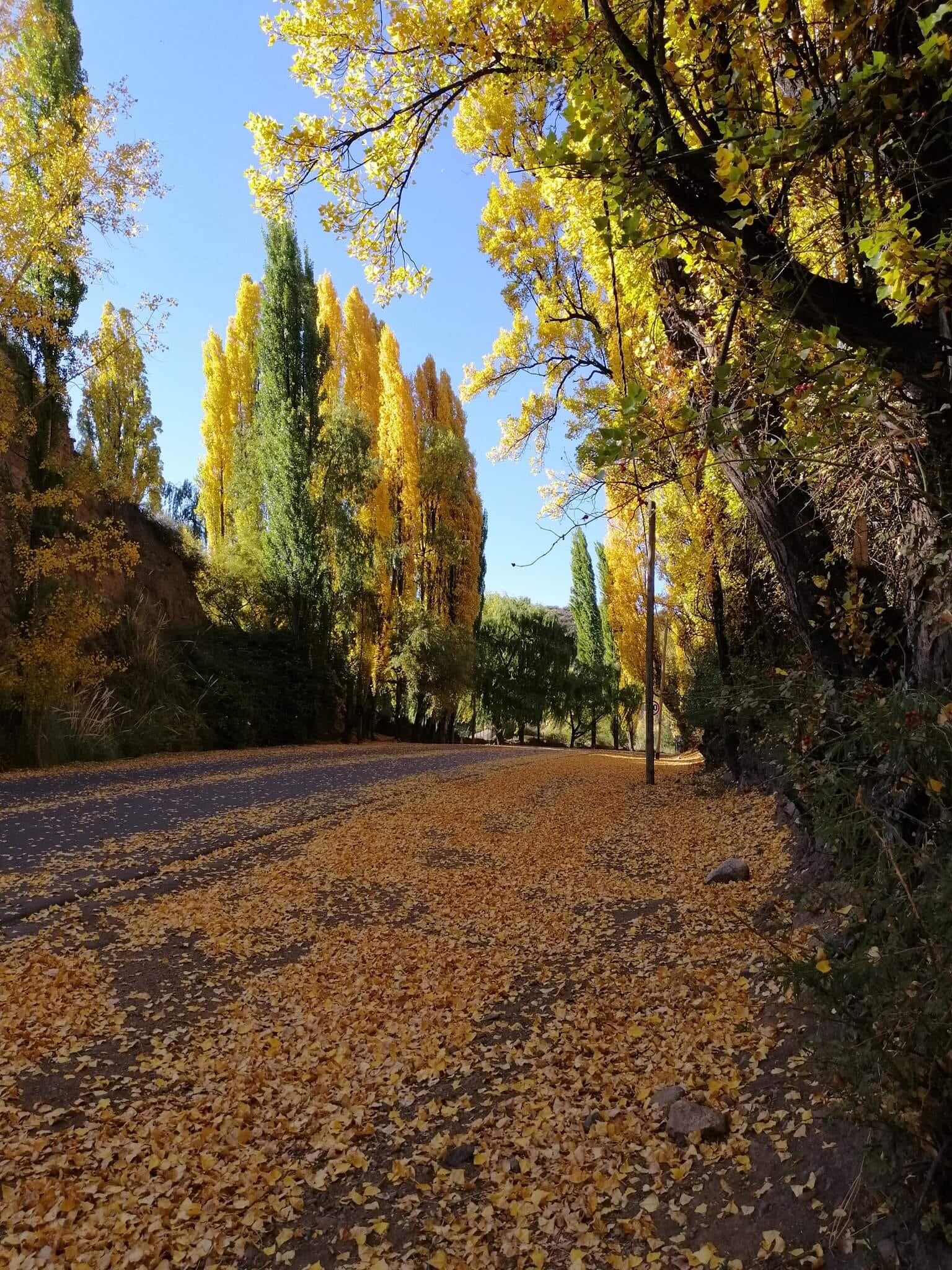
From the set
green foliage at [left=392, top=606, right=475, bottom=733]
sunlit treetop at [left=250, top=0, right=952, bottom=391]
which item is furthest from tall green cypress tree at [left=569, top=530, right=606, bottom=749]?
sunlit treetop at [left=250, top=0, right=952, bottom=391]

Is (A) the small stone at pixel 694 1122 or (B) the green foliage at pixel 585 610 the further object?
(B) the green foliage at pixel 585 610

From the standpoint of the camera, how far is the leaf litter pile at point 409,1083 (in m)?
2.35

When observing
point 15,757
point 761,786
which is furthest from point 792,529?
point 15,757

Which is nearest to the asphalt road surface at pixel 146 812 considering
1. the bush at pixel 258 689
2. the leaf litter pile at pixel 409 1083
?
the leaf litter pile at pixel 409 1083

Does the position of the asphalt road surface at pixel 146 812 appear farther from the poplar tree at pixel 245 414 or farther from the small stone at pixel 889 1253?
the poplar tree at pixel 245 414

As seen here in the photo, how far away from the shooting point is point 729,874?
5715 mm

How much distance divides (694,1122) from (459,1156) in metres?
0.86

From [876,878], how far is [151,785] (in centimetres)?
939

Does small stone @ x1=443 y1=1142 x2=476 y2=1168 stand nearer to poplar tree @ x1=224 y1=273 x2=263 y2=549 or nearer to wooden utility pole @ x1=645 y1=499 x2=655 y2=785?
wooden utility pole @ x1=645 y1=499 x2=655 y2=785

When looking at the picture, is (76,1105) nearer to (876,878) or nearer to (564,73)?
(876,878)

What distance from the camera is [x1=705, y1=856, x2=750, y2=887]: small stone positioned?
5688mm

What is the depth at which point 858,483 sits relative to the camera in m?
4.01

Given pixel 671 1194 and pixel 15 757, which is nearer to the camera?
pixel 671 1194

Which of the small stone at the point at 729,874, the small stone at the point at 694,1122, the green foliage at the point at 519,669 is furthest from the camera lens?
the green foliage at the point at 519,669
